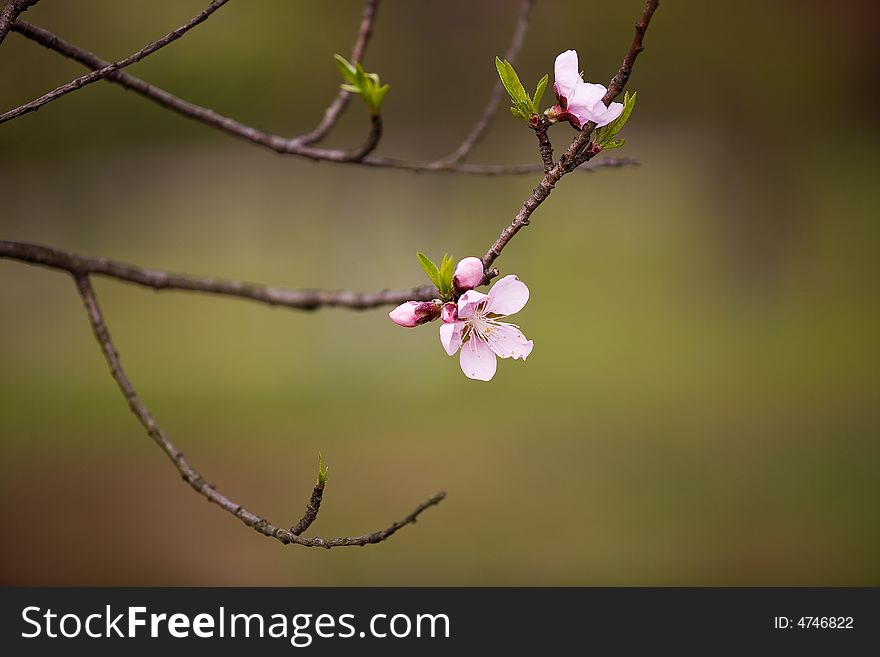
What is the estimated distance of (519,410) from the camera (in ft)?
12.0

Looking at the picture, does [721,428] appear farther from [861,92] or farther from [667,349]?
[861,92]

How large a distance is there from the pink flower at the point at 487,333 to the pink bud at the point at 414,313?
2 centimetres

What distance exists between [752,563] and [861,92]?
296cm

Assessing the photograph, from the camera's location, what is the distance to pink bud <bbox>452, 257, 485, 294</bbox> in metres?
0.47

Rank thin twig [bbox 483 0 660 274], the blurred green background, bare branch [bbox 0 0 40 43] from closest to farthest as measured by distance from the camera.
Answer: thin twig [bbox 483 0 660 274] < bare branch [bbox 0 0 40 43] < the blurred green background

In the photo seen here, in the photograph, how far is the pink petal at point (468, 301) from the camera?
46 cm

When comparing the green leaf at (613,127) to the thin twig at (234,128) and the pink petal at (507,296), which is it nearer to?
the pink petal at (507,296)

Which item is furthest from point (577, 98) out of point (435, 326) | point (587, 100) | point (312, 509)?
point (435, 326)

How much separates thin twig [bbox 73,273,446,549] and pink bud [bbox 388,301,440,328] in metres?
0.12

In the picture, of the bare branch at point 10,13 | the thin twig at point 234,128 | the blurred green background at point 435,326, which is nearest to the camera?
the bare branch at point 10,13

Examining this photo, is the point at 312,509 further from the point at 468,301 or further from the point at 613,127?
the point at 613,127

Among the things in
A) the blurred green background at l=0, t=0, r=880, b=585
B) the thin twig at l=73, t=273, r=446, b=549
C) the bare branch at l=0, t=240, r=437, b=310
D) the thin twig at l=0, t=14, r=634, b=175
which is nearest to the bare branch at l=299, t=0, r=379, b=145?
the thin twig at l=0, t=14, r=634, b=175

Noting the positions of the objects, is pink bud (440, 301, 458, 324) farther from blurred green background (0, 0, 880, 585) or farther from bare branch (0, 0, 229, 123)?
blurred green background (0, 0, 880, 585)

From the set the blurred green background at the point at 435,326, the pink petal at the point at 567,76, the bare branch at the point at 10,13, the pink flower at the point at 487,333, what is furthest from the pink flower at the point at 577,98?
the blurred green background at the point at 435,326
